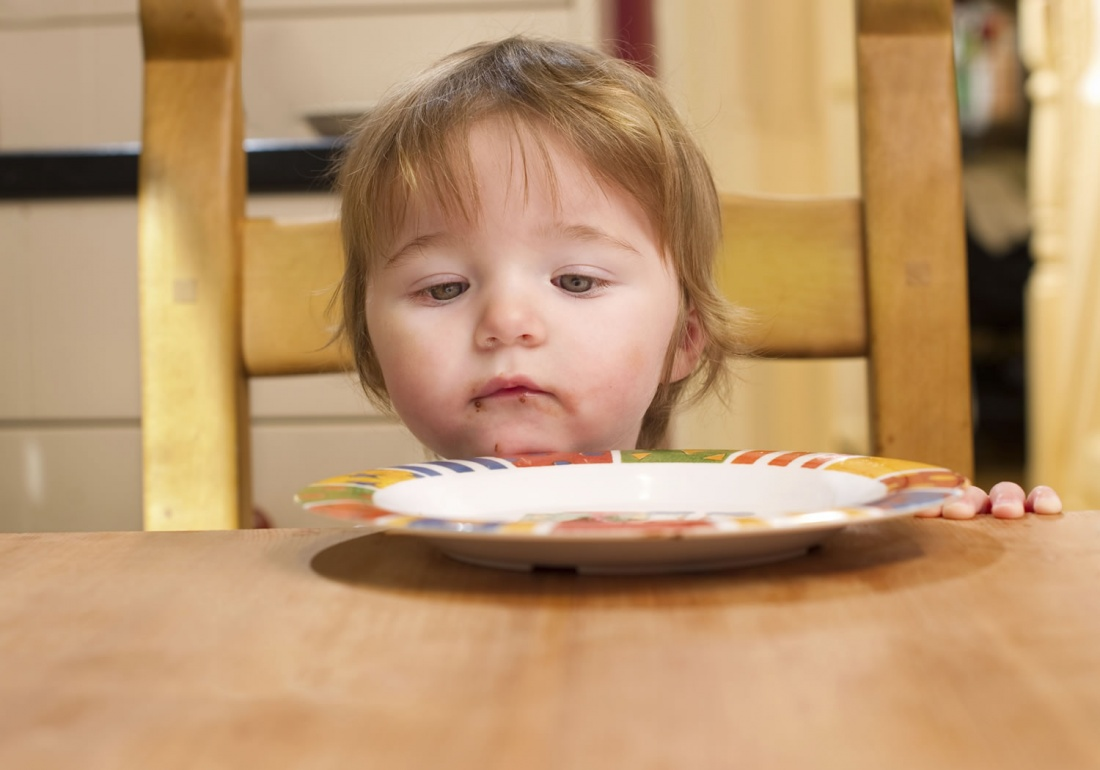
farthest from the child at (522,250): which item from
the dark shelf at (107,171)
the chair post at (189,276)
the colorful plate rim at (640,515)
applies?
the dark shelf at (107,171)

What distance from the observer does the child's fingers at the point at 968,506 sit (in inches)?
21.6

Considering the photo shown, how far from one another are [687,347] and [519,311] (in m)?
0.27

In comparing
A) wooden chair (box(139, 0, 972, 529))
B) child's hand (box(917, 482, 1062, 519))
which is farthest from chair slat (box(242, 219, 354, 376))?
child's hand (box(917, 482, 1062, 519))

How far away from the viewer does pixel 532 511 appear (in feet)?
1.85

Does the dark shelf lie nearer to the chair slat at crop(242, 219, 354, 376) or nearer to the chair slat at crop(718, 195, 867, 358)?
the chair slat at crop(242, 219, 354, 376)

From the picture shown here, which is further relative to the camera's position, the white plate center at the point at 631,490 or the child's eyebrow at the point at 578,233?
the child's eyebrow at the point at 578,233

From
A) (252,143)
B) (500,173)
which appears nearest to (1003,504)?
(500,173)

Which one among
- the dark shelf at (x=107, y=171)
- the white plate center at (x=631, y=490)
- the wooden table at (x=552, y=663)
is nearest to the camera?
the wooden table at (x=552, y=663)

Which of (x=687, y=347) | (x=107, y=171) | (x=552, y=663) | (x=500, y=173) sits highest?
(x=107, y=171)

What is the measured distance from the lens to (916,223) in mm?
904

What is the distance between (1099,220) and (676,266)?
6.05 ft

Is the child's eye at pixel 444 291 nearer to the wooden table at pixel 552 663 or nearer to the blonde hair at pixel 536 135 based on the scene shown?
the blonde hair at pixel 536 135

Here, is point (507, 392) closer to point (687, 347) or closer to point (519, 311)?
point (519, 311)

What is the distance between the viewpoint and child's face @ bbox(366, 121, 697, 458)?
0.86 metres
